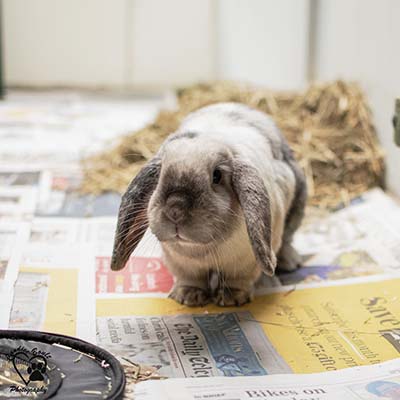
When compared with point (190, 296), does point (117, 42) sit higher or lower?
higher

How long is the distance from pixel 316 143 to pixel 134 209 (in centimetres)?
118

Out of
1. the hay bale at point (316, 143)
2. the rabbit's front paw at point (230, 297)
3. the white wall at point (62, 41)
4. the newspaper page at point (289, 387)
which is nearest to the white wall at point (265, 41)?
the hay bale at point (316, 143)

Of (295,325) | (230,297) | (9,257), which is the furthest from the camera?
(9,257)

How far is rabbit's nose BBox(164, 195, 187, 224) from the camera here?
147 cm

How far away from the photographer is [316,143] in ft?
8.73

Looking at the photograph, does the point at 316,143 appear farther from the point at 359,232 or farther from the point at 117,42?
the point at 117,42

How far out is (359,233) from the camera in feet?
7.18

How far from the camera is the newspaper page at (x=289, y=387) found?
1.27m

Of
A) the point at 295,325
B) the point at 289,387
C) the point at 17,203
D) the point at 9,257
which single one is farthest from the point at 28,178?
the point at 289,387

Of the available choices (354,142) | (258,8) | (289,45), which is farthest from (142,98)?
(354,142)

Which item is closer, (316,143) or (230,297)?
(230,297)

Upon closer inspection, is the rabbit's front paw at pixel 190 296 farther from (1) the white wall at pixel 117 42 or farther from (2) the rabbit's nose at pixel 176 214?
(1) the white wall at pixel 117 42

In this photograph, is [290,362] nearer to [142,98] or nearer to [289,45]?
[289,45]

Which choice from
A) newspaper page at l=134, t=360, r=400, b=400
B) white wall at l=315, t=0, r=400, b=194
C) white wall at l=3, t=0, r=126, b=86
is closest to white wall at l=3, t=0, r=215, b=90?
white wall at l=3, t=0, r=126, b=86
